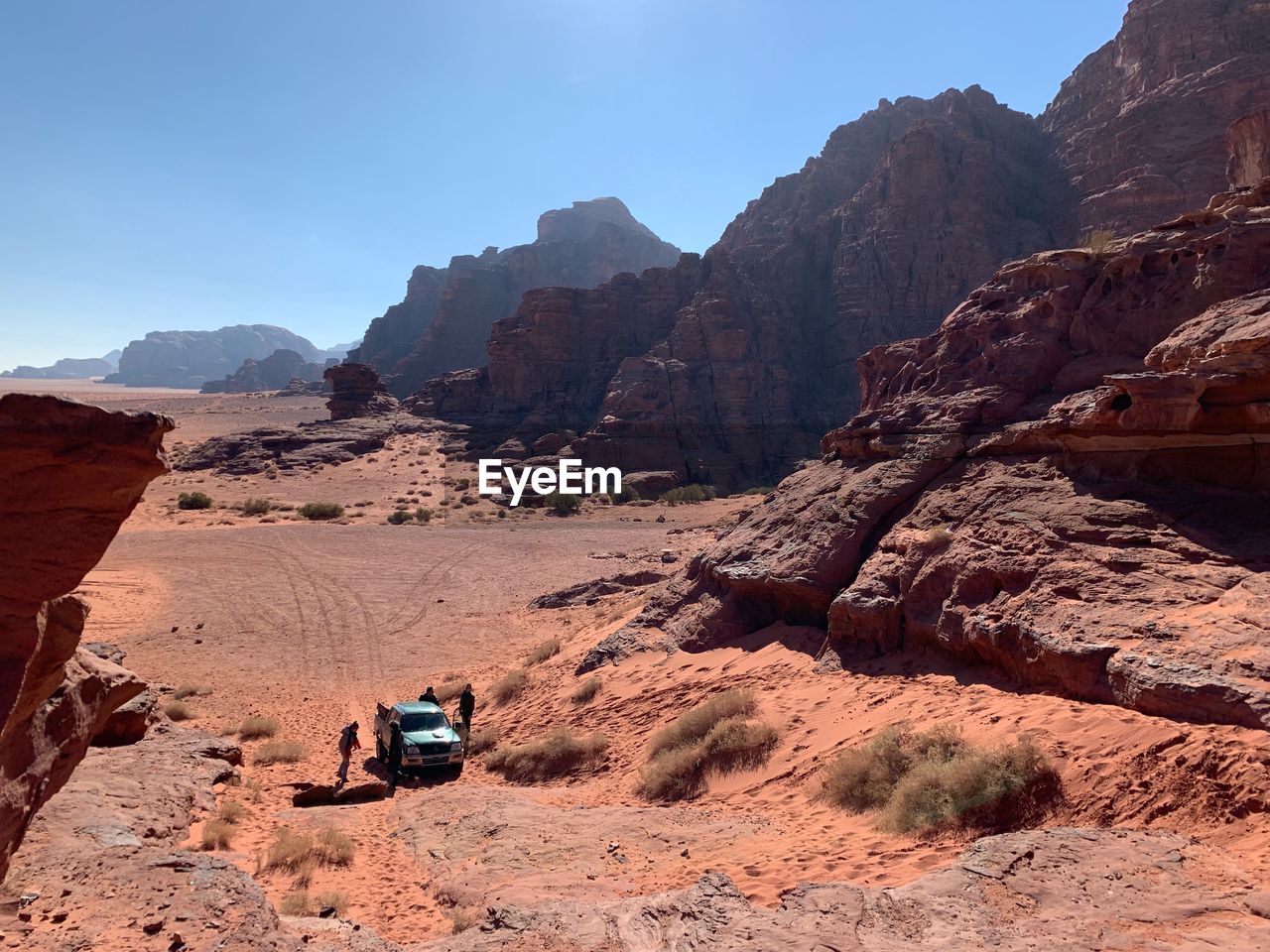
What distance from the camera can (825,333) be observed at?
80.3 meters

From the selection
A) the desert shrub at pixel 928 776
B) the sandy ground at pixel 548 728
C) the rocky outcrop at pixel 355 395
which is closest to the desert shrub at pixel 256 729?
the sandy ground at pixel 548 728

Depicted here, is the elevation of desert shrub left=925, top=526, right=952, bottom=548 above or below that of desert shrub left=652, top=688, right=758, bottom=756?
above

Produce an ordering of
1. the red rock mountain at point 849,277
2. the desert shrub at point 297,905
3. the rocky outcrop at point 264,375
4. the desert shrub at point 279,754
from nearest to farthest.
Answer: the desert shrub at point 297,905, the desert shrub at point 279,754, the red rock mountain at point 849,277, the rocky outcrop at point 264,375

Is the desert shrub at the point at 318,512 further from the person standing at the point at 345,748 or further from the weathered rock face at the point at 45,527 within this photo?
the weathered rock face at the point at 45,527

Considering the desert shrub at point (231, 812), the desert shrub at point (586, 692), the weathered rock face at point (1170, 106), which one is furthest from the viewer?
the weathered rock face at point (1170, 106)

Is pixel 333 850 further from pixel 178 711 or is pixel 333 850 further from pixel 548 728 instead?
pixel 178 711

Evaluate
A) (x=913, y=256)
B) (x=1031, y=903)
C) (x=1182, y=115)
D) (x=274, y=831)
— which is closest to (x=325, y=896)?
(x=274, y=831)

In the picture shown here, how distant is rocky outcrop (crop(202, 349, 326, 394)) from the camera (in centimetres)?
15600

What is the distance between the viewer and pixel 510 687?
15273 mm

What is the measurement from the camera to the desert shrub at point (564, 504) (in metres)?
48.4

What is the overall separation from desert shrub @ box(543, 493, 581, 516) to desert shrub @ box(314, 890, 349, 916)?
135 feet

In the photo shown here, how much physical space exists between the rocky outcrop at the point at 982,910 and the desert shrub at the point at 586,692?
718 centimetres

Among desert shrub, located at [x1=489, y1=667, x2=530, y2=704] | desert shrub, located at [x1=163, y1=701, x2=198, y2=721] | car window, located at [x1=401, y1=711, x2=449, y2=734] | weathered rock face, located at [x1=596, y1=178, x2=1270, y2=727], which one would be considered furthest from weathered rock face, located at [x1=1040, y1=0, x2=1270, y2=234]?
desert shrub, located at [x1=163, y1=701, x2=198, y2=721]

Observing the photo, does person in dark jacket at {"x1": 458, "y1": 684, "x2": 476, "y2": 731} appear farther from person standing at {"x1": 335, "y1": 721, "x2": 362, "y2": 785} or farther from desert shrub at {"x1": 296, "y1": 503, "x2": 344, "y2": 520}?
desert shrub at {"x1": 296, "y1": 503, "x2": 344, "y2": 520}
